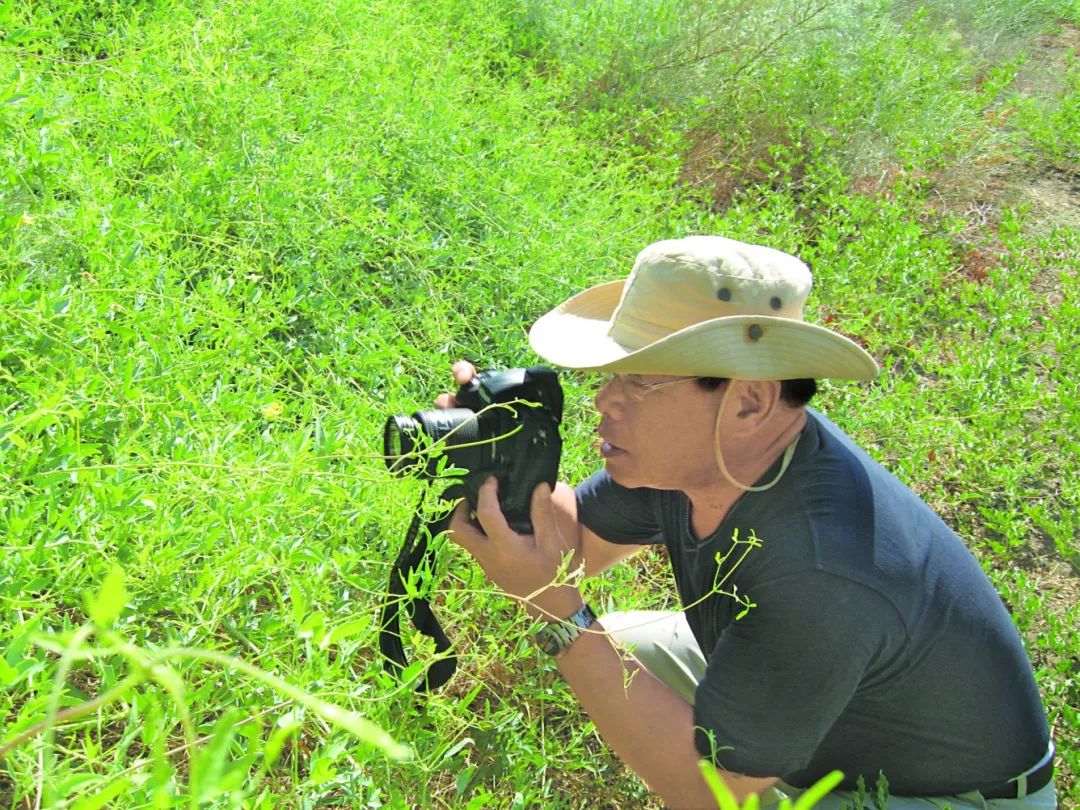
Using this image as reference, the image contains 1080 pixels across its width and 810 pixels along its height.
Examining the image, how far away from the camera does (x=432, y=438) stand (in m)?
1.89

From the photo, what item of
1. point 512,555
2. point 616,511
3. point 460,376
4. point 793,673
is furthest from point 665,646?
point 460,376

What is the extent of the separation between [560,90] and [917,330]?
2.02 m

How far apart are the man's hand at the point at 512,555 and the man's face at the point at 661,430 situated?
0.22 meters

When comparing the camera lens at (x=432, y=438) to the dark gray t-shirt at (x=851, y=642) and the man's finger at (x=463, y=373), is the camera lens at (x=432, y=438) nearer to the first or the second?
the man's finger at (x=463, y=373)

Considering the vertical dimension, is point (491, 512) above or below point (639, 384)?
below

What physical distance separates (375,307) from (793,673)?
65.5 inches

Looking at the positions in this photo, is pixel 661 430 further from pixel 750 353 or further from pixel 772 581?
pixel 772 581

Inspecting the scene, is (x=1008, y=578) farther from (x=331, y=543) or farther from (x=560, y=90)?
(x=560, y=90)

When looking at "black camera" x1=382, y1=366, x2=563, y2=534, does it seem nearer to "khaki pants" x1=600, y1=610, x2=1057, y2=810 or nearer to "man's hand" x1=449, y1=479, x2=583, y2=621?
"man's hand" x1=449, y1=479, x2=583, y2=621

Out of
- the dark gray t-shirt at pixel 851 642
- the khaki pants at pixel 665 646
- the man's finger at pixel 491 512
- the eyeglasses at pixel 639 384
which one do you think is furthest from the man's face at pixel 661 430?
the khaki pants at pixel 665 646

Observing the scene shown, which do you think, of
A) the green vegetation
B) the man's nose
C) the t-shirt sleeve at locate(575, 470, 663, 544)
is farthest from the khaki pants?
the man's nose

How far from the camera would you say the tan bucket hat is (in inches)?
74.2

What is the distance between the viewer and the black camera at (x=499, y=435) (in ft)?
6.26

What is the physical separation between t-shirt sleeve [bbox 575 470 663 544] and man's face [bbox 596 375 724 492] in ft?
1.08
